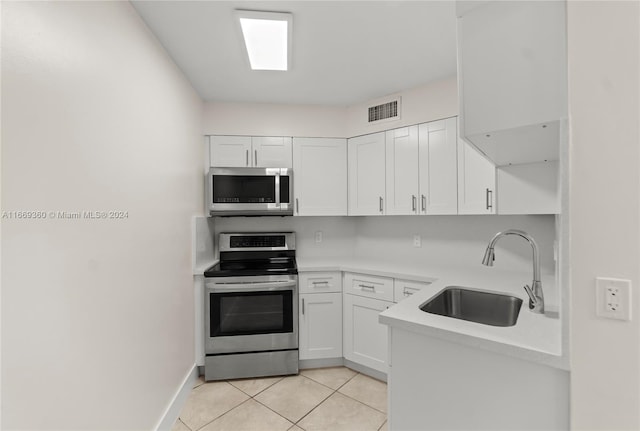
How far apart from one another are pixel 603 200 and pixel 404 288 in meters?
1.58

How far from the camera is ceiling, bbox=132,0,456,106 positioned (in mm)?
1571

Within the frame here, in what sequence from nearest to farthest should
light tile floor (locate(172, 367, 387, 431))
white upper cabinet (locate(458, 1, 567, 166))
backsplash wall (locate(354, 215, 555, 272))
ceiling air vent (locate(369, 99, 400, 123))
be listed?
white upper cabinet (locate(458, 1, 567, 166))
light tile floor (locate(172, 367, 387, 431))
backsplash wall (locate(354, 215, 555, 272))
ceiling air vent (locate(369, 99, 400, 123))

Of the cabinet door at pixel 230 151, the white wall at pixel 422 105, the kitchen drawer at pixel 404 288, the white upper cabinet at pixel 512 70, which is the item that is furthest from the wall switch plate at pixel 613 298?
the cabinet door at pixel 230 151

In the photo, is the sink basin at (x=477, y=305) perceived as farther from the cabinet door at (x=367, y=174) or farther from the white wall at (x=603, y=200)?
the cabinet door at (x=367, y=174)

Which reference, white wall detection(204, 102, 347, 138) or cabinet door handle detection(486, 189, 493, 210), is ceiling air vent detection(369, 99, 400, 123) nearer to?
white wall detection(204, 102, 347, 138)

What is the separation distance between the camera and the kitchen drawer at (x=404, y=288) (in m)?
2.23

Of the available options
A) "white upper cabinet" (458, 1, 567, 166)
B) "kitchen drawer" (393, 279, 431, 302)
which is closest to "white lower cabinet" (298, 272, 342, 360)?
"kitchen drawer" (393, 279, 431, 302)

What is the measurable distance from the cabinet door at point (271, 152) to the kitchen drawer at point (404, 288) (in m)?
1.51

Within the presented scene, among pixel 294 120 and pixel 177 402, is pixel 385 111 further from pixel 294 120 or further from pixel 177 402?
pixel 177 402

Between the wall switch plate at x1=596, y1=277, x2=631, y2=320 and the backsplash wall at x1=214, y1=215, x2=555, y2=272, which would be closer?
the wall switch plate at x1=596, y1=277, x2=631, y2=320

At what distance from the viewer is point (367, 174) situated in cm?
284

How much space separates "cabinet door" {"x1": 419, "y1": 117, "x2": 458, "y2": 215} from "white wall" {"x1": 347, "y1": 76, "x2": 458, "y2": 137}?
0.08 meters

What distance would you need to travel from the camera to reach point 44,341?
967 mm

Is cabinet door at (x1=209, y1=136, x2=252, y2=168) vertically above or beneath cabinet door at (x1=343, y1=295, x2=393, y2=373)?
above
